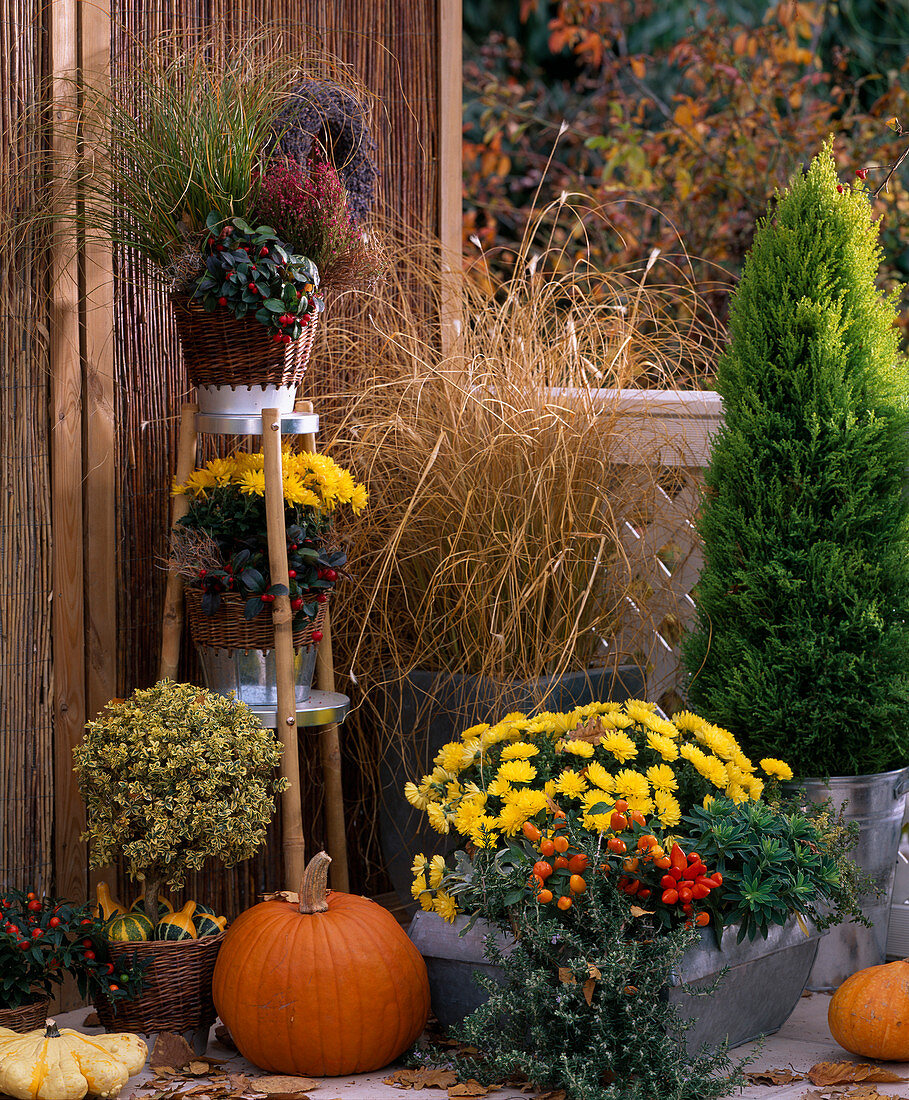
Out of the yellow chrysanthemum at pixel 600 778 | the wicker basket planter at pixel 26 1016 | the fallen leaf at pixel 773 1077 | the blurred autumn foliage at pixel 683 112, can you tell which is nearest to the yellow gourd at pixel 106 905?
the wicker basket planter at pixel 26 1016

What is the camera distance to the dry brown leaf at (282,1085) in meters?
2.35

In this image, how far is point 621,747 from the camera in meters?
2.47

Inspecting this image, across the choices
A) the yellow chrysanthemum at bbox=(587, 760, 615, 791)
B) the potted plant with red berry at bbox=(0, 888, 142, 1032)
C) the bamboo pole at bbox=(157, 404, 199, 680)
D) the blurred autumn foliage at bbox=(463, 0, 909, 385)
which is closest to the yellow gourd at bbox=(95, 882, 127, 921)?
the potted plant with red berry at bbox=(0, 888, 142, 1032)

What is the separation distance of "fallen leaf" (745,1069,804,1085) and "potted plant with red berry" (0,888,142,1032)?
1132 mm

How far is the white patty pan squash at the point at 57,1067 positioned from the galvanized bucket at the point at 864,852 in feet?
4.88

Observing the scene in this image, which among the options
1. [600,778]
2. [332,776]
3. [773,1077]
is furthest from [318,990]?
[773,1077]

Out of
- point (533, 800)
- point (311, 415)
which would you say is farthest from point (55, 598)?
point (533, 800)

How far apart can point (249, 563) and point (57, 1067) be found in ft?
3.23

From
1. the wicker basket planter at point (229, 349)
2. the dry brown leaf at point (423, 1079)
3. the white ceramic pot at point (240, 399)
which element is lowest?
the dry brown leaf at point (423, 1079)

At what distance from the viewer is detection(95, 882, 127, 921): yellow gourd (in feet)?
8.37

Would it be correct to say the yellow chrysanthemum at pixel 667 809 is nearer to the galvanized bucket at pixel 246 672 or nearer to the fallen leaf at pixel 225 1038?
the galvanized bucket at pixel 246 672

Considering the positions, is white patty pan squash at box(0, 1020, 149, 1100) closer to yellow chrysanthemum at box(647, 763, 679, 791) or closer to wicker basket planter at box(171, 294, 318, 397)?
yellow chrysanthemum at box(647, 763, 679, 791)

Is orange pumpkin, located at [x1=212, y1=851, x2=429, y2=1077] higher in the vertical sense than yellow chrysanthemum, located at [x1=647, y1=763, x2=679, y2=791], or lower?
lower

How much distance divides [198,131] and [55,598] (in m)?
0.98
